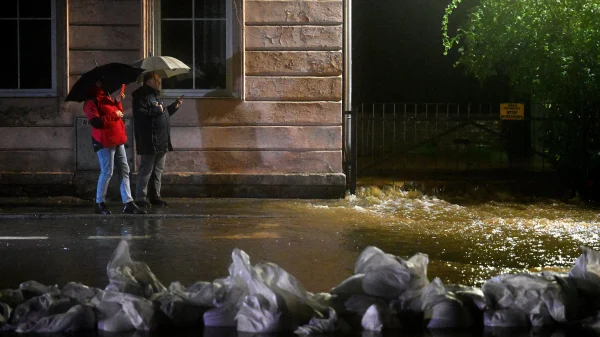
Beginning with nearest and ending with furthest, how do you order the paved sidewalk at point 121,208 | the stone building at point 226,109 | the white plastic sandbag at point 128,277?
the white plastic sandbag at point 128,277 → the paved sidewalk at point 121,208 → the stone building at point 226,109

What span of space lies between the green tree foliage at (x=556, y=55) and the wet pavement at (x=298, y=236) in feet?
4.74

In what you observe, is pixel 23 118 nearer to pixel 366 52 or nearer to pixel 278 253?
pixel 278 253

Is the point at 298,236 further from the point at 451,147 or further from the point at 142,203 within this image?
the point at 451,147

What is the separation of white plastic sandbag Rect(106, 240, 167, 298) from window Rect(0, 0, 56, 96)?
8441 mm

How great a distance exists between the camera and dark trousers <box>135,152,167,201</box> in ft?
41.2

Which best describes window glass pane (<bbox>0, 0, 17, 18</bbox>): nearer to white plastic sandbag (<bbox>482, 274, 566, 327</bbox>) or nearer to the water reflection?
the water reflection

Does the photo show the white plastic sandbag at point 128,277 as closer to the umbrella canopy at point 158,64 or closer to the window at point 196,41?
the umbrella canopy at point 158,64

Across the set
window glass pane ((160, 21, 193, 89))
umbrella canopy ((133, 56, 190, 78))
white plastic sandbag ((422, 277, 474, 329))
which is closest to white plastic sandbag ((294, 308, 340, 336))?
white plastic sandbag ((422, 277, 474, 329))

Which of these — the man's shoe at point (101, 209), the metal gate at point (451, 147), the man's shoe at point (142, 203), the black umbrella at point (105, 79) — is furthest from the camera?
the metal gate at point (451, 147)

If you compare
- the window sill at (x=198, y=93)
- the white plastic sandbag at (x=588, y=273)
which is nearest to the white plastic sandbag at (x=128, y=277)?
the white plastic sandbag at (x=588, y=273)

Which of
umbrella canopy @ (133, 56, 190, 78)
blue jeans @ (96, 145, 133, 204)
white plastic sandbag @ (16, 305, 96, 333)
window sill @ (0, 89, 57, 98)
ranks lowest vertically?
white plastic sandbag @ (16, 305, 96, 333)

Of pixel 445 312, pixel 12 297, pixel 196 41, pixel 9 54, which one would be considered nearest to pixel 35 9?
pixel 9 54

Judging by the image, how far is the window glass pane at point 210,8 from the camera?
14.1 m

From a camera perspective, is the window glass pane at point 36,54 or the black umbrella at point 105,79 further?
the window glass pane at point 36,54
